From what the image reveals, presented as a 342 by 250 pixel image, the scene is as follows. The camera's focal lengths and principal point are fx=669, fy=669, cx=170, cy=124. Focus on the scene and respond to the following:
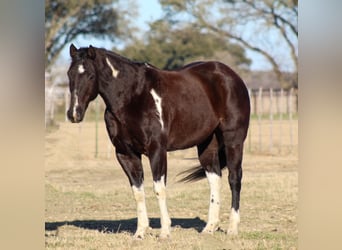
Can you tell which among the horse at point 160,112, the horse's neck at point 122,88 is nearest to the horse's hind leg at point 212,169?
the horse at point 160,112

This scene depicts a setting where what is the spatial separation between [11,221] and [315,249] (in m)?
0.89

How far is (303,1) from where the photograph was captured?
6.25 ft

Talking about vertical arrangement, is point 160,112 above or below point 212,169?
above

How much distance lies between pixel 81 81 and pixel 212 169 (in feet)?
6.55

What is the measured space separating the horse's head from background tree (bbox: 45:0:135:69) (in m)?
29.6

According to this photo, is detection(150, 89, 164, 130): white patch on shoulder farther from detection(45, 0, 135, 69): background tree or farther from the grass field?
detection(45, 0, 135, 69): background tree

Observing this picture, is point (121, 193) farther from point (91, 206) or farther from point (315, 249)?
point (315, 249)

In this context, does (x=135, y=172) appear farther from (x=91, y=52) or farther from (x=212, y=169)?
(x=91, y=52)

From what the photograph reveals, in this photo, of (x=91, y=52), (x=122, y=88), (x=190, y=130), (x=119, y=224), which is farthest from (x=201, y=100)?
(x=119, y=224)

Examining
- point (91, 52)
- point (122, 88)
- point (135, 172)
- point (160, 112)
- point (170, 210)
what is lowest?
point (170, 210)

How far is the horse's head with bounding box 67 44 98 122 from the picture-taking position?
6305 millimetres

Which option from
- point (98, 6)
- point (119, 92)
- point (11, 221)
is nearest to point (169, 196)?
point (119, 92)

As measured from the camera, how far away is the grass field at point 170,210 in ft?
21.1

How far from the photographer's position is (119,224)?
25.9 ft
